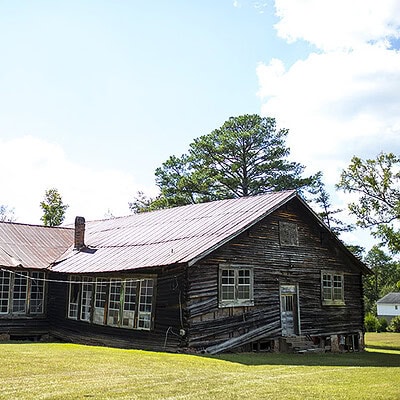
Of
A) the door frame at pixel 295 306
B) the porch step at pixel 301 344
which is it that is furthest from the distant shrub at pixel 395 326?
the door frame at pixel 295 306

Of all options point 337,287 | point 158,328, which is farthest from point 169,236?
point 337,287

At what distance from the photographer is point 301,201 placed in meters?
24.1

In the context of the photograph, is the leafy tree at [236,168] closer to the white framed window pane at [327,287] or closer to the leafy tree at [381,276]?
the white framed window pane at [327,287]

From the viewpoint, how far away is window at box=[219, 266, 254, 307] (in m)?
20.7

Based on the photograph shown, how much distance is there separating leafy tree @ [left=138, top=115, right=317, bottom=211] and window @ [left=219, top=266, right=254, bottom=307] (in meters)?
23.3

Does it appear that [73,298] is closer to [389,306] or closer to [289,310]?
[289,310]

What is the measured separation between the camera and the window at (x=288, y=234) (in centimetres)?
2364

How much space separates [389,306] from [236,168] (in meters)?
32.7

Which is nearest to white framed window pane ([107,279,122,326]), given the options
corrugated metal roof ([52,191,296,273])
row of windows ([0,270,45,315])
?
corrugated metal roof ([52,191,296,273])

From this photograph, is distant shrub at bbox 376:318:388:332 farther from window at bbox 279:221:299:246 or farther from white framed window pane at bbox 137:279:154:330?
white framed window pane at bbox 137:279:154:330

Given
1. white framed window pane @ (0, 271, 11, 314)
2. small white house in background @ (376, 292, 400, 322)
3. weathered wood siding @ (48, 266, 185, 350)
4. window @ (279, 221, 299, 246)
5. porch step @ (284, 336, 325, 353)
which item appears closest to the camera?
weathered wood siding @ (48, 266, 185, 350)

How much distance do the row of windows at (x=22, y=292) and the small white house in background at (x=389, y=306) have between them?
165ft

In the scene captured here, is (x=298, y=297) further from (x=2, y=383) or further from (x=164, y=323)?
(x=2, y=383)

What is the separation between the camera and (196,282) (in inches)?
777
